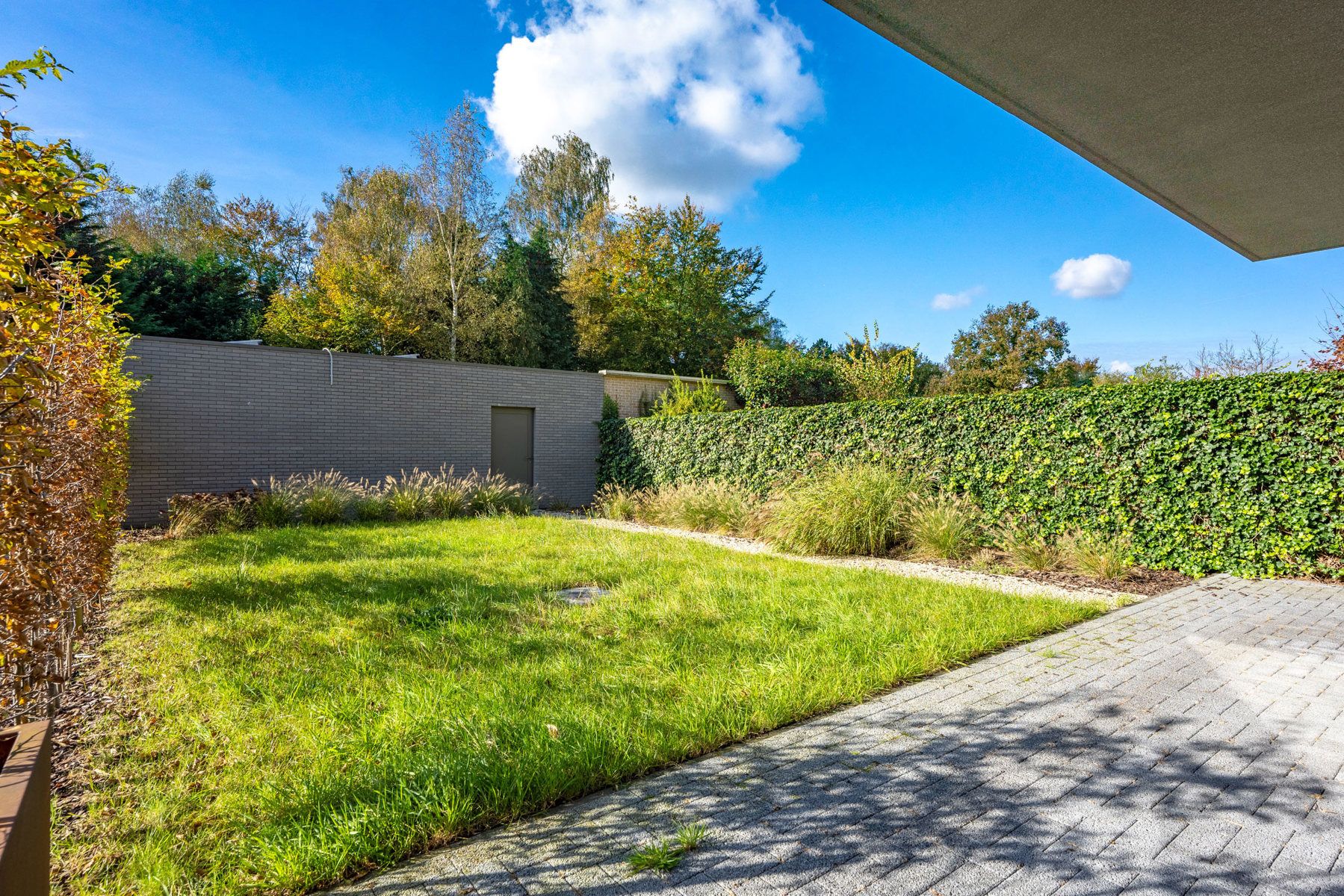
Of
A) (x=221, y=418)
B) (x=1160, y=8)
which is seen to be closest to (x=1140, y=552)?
(x=1160, y=8)

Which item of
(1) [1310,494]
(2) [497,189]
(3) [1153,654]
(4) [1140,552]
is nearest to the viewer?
(3) [1153,654]

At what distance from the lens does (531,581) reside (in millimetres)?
5605

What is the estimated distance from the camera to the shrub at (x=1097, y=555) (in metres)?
5.93

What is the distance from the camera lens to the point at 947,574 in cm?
616

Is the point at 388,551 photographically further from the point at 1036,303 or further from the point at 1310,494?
the point at 1036,303

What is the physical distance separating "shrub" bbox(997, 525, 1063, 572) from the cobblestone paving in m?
3.05

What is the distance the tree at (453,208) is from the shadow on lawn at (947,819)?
60.3 feet

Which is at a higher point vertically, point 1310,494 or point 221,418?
point 221,418

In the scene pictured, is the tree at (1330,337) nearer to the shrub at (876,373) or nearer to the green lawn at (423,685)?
the shrub at (876,373)

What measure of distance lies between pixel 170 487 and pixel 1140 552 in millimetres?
13101

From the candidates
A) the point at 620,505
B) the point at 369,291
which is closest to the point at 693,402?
the point at 620,505

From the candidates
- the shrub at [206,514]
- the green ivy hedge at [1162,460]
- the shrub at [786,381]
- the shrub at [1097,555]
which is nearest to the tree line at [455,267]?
the shrub at [786,381]

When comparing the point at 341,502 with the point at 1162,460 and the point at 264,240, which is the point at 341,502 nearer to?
the point at 1162,460

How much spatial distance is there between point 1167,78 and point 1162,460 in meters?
5.31
